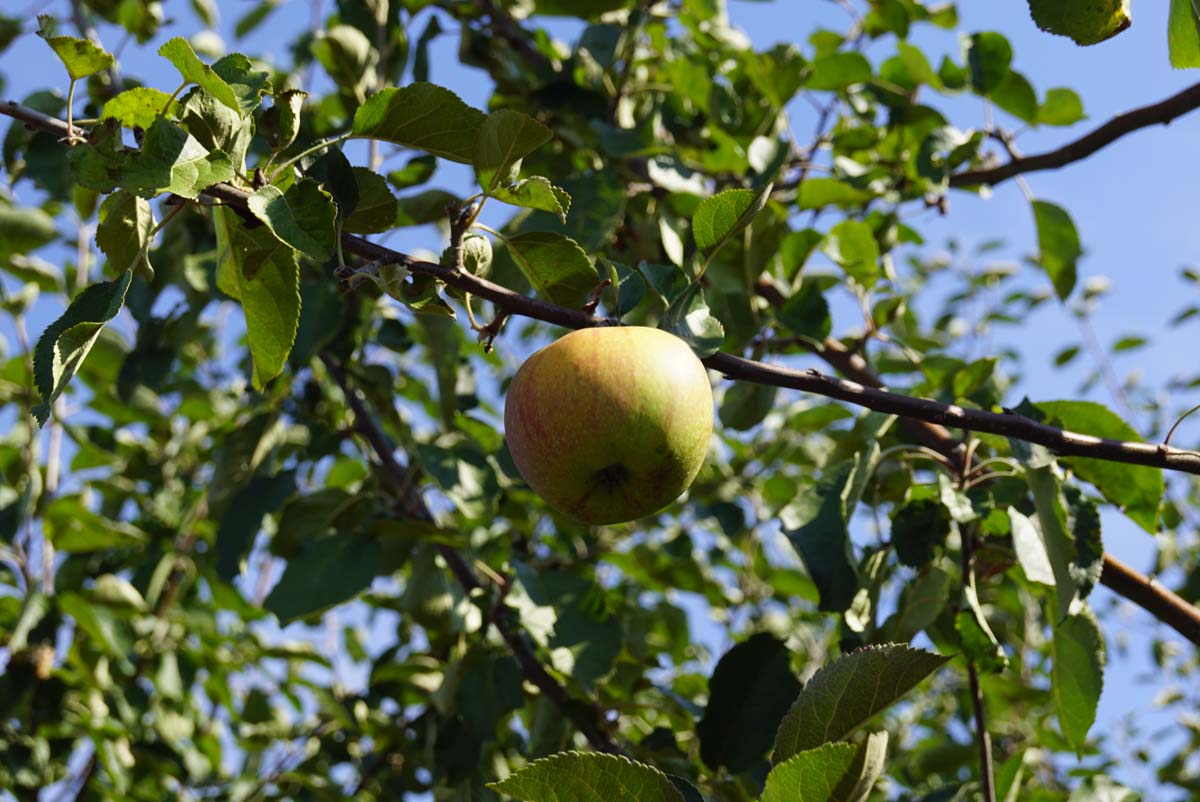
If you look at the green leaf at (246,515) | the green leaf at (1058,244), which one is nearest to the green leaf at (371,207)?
the green leaf at (246,515)

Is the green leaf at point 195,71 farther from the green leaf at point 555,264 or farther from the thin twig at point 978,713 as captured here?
the thin twig at point 978,713

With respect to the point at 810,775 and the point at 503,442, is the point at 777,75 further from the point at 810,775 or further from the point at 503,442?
the point at 810,775

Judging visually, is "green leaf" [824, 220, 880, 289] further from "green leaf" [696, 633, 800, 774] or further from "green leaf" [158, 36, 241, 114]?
"green leaf" [158, 36, 241, 114]

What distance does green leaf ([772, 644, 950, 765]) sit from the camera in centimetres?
108

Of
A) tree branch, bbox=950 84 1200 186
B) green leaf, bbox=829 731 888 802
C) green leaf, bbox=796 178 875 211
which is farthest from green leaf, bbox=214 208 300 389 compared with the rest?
tree branch, bbox=950 84 1200 186

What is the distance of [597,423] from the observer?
1.21 metres

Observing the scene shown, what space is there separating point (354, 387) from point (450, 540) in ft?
2.16

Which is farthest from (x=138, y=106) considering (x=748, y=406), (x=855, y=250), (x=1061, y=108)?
(x=1061, y=108)

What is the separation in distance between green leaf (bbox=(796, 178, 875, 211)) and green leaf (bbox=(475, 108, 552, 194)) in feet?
3.80

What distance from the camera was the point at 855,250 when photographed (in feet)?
7.02

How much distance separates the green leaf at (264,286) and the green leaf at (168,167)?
5.8 inches

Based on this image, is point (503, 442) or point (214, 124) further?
point (503, 442)

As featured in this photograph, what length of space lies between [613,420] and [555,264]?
321 mm

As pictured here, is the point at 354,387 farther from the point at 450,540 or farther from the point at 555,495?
the point at 555,495
